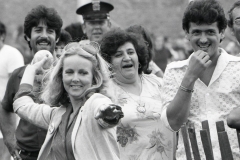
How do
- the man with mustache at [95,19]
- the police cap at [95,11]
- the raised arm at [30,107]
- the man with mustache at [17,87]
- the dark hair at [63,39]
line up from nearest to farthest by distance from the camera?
the raised arm at [30,107] → the man with mustache at [17,87] → the dark hair at [63,39] → the man with mustache at [95,19] → the police cap at [95,11]

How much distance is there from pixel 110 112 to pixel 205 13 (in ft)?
3.98

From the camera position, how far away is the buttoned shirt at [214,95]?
4641 mm

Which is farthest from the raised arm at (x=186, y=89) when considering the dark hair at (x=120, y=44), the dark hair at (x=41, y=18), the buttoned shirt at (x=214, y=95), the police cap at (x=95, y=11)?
the police cap at (x=95, y=11)

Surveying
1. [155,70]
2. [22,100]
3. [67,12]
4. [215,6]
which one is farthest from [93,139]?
[67,12]

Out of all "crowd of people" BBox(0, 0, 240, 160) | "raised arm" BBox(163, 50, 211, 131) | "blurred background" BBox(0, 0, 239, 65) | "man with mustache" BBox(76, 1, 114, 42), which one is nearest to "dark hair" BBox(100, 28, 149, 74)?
"crowd of people" BBox(0, 0, 240, 160)

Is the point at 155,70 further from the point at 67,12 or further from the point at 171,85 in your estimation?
the point at 67,12

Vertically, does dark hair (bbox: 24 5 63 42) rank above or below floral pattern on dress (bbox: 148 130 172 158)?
above

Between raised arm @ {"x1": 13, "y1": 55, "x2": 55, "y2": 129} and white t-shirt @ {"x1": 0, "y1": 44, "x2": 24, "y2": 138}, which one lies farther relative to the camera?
white t-shirt @ {"x1": 0, "y1": 44, "x2": 24, "y2": 138}

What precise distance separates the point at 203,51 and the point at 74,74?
3.15ft

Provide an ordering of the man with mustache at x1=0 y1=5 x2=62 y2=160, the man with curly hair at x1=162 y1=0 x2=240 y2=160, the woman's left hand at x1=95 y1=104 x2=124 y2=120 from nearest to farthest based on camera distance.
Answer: the woman's left hand at x1=95 y1=104 x2=124 y2=120 < the man with curly hair at x1=162 y1=0 x2=240 y2=160 < the man with mustache at x1=0 y1=5 x2=62 y2=160

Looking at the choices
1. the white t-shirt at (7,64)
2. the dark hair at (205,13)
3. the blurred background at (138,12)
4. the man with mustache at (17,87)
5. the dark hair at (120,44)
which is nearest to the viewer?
the dark hair at (205,13)

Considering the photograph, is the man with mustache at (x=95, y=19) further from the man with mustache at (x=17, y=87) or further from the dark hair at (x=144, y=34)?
the dark hair at (x=144, y=34)

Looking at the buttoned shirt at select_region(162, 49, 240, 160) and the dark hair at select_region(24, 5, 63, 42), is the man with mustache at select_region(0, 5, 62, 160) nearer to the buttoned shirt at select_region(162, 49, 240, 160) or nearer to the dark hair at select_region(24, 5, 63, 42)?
the dark hair at select_region(24, 5, 63, 42)

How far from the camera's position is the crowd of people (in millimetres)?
4449
